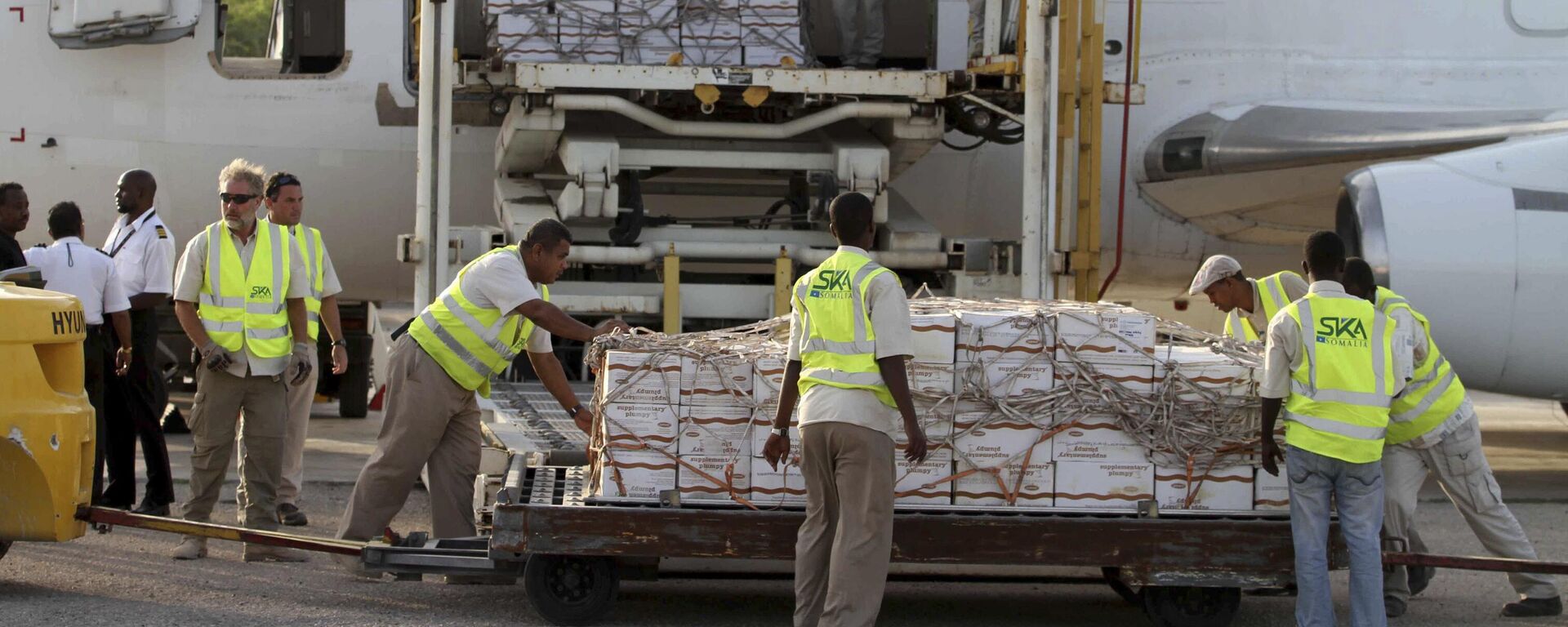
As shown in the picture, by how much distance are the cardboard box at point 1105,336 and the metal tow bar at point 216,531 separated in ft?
8.56

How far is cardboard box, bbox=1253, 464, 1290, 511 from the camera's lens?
18.3 feet

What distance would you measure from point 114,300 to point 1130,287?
7.35m

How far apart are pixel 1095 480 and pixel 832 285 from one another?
4.25ft

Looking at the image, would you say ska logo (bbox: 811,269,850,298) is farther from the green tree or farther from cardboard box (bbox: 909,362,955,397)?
the green tree

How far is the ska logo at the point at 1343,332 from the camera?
205 inches

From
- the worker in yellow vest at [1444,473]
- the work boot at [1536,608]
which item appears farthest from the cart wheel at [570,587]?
the work boot at [1536,608]

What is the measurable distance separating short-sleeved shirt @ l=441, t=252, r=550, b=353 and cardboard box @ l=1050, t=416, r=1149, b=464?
196 cm

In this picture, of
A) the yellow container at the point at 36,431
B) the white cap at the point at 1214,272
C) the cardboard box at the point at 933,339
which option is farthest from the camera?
the white cap at the point at 1214,272

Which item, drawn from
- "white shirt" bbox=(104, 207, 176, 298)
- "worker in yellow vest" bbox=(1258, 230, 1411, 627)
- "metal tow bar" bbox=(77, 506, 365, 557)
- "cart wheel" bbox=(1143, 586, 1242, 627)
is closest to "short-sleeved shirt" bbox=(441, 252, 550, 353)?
"metal tow bar" bbox=(77, 506, 365, 557)

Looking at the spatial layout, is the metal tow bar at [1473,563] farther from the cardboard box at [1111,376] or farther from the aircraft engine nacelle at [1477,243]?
the aircraft engine nacelle at [1477,243]

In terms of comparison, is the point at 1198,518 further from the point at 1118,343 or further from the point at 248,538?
the point at 248,538

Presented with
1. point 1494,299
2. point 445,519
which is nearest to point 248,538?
point 445,519

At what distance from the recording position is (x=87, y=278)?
679 centimetres

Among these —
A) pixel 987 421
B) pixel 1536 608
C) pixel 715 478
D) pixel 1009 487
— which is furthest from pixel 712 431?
pixel 1536 608
